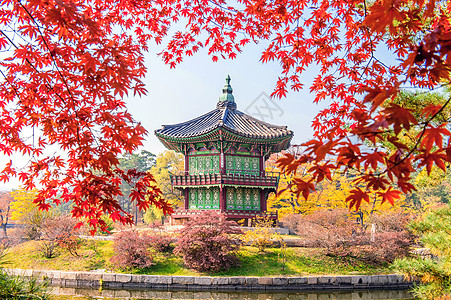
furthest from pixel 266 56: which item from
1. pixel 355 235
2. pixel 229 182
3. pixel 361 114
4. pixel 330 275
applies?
pixel 229 182

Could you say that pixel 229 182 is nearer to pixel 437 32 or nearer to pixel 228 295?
pixel 228 295

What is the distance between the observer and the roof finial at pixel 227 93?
21.8m

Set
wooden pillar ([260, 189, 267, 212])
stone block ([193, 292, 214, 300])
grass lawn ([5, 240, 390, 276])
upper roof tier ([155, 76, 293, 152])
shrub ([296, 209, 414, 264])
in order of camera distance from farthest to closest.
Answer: wooden pillar ([260, 189, 267, 212])
upper roof tier ([155, 76, 293, 152])
shrub ([296, 209, 414, 264])
grass lawn ([5, 240, 390, 276])
stone block ([193, 292, 214, 300])

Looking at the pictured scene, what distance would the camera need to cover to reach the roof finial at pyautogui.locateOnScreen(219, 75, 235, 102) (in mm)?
21844

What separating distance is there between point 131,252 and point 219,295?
12.2 ft

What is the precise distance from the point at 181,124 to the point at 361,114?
18.3m

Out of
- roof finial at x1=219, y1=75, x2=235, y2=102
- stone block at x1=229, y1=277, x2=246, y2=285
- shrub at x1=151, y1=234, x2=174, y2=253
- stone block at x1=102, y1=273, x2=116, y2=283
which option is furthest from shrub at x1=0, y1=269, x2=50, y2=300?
roof finial at x1=219, y1=75, x2=235, y2=102

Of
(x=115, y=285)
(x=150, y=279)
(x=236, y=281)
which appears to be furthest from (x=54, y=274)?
(x=236, y=281)

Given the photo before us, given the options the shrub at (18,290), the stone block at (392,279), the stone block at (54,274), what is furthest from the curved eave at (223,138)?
A: the shrub at (18,290)

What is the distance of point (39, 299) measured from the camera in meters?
3.80

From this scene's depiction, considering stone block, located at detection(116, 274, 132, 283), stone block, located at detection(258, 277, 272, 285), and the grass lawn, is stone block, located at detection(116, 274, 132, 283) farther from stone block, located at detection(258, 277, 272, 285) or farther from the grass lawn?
stone block, located at detection(258, 277, 272, 285)

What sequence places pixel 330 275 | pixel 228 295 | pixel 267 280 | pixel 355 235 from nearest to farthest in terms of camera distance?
pixel 228 295 < pixel 267 280 < pixel 330 275 < pixel 355 235

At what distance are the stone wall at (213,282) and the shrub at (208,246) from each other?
694 millimetres

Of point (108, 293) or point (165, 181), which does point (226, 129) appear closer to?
point (108, 293)
